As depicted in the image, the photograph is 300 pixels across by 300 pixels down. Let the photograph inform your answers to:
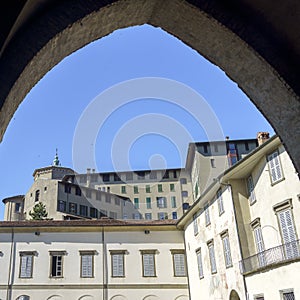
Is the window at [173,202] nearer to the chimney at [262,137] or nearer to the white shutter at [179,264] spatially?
the white shutter at [179,264]

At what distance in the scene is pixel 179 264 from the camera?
27.0 meters

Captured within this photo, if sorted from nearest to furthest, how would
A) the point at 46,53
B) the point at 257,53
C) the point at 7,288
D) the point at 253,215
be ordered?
the point at 46,53 < the point at 257,53 < the point at 253,215 < the point at 7,288

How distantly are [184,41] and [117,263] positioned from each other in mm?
25082

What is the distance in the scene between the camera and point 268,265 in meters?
15.7

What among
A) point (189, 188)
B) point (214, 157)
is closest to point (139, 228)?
point (214, 157)

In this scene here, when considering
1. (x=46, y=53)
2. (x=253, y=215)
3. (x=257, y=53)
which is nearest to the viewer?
(x=46, y=53)

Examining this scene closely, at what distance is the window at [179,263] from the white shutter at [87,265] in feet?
18.3

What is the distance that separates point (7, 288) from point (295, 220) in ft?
62.7

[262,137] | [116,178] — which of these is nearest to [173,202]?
[116,178]

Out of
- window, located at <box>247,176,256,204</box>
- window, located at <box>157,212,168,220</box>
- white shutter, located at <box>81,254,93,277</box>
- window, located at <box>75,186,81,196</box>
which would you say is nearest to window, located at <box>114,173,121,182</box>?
window, located at <box>75,186,81,196</box>

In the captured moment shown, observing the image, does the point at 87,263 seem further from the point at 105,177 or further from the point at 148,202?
the point at 105,177

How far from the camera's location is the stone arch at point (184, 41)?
2.39 m

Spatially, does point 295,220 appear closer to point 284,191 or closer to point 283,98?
point 284,191

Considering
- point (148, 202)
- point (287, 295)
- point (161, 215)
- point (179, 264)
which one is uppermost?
point (148, 202)
